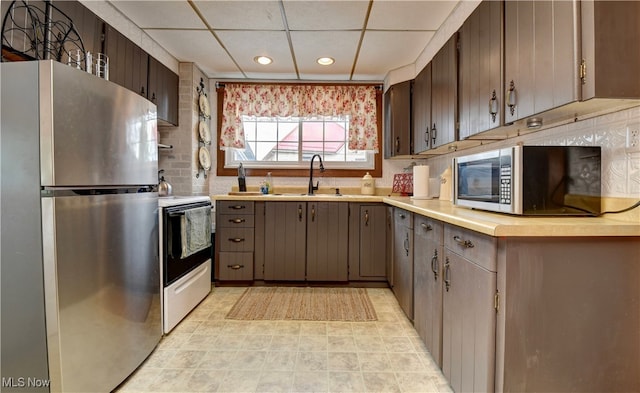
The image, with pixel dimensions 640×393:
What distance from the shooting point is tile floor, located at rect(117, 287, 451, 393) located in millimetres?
1613

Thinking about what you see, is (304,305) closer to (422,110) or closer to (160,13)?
(422,110)

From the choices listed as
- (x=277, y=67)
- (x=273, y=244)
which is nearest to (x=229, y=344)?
(x=273, y=244)

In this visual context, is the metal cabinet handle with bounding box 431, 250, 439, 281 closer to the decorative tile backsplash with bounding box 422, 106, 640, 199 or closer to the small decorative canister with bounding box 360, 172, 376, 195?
the decorative tile backsplash with bounding box 422, 106, 640, 199

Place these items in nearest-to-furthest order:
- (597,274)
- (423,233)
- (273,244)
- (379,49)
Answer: (597,274)
(423,233)
(379,49)
(273,244)

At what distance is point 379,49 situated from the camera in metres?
2.87

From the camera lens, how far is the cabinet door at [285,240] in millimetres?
3125

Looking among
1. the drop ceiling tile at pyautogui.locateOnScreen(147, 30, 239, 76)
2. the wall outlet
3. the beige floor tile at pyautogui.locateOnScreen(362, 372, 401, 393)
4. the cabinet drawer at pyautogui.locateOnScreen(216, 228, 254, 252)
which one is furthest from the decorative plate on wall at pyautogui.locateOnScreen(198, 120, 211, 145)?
the wall outlet

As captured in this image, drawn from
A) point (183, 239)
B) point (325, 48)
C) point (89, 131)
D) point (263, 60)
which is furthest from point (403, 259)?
point (263, 60)

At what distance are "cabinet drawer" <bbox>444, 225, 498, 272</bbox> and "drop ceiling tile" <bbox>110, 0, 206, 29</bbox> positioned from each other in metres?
2.31

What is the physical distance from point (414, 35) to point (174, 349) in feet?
9.74

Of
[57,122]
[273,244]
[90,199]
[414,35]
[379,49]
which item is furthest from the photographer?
[273,244]

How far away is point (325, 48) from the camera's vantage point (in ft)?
9.37

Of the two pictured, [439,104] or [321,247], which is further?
[321,247]

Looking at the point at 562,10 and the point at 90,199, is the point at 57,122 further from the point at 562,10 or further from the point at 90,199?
the point at 562,10
